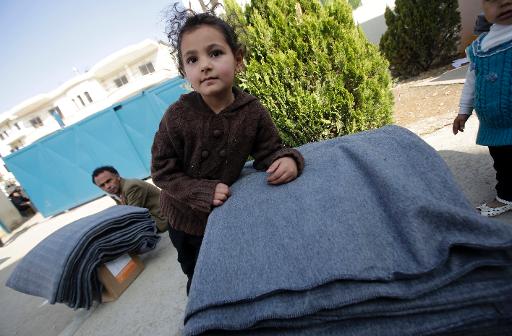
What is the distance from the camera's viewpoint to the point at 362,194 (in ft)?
2.58

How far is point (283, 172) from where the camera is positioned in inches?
41.3

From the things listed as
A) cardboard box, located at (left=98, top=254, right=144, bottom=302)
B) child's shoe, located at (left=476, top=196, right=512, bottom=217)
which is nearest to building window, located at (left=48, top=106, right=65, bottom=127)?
cardboard box, located at (left=98, top=254, right=144, bottom=302)

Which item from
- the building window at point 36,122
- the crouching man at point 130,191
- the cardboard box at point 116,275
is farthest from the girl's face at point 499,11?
the building window at point 36,122

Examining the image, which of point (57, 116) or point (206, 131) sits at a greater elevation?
point (57, 116)

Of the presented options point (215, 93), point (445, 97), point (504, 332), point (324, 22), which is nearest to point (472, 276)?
point (504, 332)

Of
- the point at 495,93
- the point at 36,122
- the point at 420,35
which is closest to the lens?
the point at 495,93

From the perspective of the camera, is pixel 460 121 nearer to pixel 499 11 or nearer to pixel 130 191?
pixel 499 11

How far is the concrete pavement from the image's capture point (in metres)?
2.03

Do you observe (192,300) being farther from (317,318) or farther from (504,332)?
(504,332)

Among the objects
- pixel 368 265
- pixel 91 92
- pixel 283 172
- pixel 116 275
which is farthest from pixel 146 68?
pixel 368 265

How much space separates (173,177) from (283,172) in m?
0.56

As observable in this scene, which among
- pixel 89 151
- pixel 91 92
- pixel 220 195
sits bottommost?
pixel 89 151

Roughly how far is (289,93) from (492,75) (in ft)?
5.50

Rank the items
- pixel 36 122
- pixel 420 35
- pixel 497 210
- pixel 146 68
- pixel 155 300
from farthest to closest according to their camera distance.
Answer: pixel 36 122, pixel 146 68, pixel 420 35, pixel 155 300, pixel 497 210
